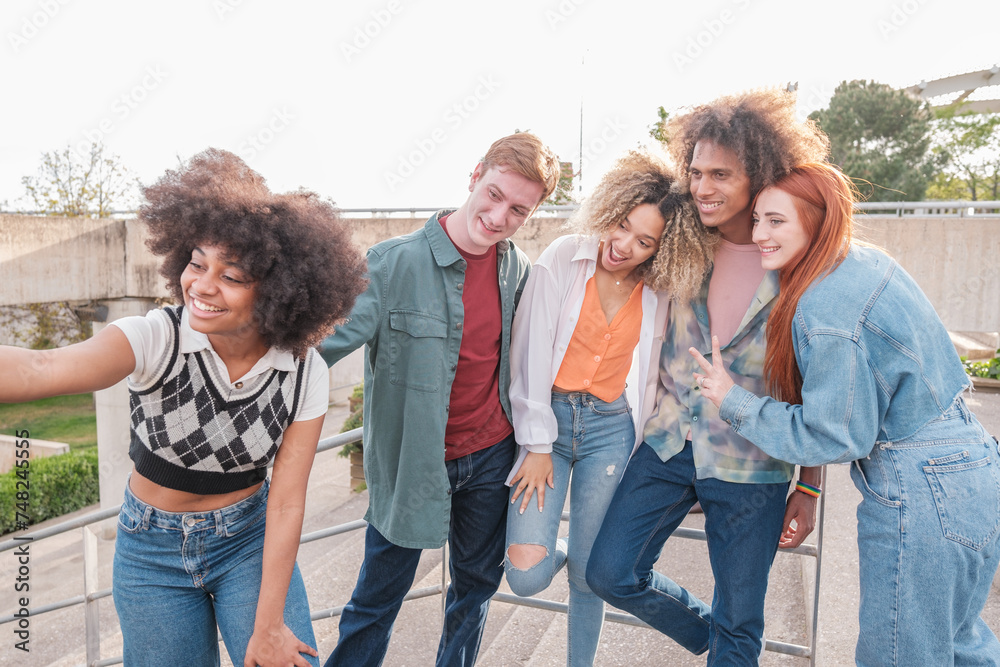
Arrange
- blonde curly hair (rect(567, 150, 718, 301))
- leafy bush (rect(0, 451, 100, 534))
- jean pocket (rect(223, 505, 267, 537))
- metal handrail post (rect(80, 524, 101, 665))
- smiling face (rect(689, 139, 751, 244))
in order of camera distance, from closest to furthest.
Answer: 1. jean pocket (rect(223, 505, 267, 537))
2. smiling face (rect(689, 139, 751, 244))
3. blonde curly hair (rect(567, 150, 718, 301))
4. metal handrail post (rect(80, 524, 101, 665))
5. leafy bush (rect(0, 451, 100, 534))

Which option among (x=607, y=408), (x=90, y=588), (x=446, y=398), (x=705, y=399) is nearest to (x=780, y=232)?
(x=705, y=399)

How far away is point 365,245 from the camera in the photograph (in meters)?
10.3

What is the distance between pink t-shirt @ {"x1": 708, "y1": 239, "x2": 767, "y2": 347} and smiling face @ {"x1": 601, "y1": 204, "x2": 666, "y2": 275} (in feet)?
0.75

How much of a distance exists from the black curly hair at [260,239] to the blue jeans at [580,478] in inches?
37.3

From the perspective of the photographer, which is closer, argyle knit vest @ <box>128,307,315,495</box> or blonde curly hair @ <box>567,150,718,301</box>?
argyle knit vest @ <box>128,307,315,495</box>

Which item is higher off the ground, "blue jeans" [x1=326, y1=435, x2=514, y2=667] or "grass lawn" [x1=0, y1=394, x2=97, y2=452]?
"blue jeans" [x1=326, y1=435, x2=514, y2=667]

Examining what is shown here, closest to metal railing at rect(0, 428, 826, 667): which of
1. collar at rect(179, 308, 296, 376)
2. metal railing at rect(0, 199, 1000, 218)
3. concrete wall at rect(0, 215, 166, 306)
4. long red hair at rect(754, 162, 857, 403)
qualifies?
collar at rect(179, 308, 296, 376)

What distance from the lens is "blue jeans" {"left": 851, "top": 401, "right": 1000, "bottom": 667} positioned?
1.74 meters

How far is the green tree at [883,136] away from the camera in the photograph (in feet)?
58.1

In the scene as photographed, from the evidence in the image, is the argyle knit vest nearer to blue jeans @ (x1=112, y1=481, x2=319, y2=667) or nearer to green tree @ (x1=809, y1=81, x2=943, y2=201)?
blue jeans @ (x1=112, y1=481, x2=319, y2=667)

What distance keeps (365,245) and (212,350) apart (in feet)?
28.8

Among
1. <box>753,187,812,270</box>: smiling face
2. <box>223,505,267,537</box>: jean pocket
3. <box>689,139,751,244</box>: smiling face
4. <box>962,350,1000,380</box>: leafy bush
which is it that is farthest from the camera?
<box>962,350,1000,380</box>: leafy bush

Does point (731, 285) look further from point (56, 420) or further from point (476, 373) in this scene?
point (56, 420)

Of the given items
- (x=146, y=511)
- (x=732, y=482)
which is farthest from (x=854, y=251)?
(x=146, y=511)
